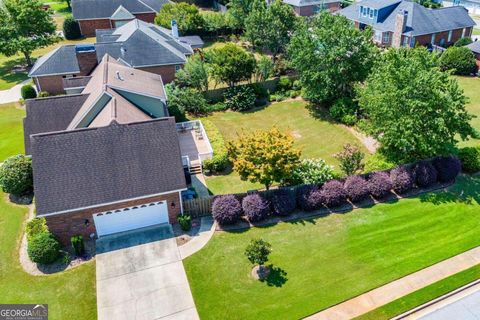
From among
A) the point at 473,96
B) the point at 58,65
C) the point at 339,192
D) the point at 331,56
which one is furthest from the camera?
the point at 58,65

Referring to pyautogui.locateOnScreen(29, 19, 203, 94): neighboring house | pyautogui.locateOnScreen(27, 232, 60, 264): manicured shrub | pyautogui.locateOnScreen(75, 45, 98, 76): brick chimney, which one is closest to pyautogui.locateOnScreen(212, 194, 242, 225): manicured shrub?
pyautogui.locateOnScreen(27, 232, 60, 264): manicured shrub

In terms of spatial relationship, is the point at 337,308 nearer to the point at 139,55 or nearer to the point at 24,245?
the point at 24,245

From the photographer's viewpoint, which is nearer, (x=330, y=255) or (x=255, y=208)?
(x=330, y=255)

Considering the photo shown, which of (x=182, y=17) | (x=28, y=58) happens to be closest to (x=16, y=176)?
(x=28, y=58)

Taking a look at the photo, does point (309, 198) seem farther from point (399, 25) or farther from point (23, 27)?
point (23, 27)

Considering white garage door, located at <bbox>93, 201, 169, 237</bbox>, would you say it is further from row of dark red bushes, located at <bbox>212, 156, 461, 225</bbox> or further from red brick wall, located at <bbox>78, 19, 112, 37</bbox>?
red brick wall, located at <bbox>78, 19, 112, 37</bbox>

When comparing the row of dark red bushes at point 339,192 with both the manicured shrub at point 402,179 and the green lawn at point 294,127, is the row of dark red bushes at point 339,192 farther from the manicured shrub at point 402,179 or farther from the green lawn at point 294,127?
the green lawn at point 294,127

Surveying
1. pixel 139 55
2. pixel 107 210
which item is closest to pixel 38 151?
pixel 107 210
